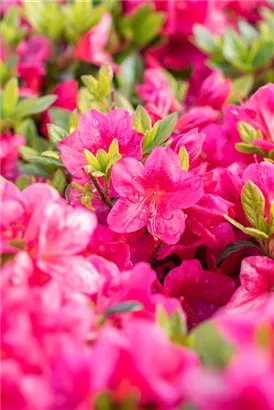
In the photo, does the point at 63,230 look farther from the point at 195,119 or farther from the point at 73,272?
the point at 195,119

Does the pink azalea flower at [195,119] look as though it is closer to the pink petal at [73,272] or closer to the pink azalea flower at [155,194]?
the pink azalea flower at [155,194]

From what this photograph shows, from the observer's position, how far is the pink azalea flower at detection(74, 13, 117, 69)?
60.8 inches

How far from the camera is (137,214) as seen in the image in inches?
37.9

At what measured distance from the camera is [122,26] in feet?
5.51

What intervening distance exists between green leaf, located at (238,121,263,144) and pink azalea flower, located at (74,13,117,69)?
20.7 inches

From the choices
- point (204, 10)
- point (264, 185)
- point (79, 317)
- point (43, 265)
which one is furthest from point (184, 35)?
point (79, 317)

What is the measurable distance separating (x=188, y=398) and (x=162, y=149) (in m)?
0.42

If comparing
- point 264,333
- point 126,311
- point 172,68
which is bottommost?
point 172,68

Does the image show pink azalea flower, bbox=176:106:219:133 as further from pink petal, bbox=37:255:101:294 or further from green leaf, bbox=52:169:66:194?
pink petal, bbox=37:255:101:294

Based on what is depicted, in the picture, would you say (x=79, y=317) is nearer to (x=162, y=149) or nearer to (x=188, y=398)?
(x=188, y=398)

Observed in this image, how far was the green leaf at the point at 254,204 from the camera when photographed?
0.94 m

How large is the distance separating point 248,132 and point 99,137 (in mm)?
224

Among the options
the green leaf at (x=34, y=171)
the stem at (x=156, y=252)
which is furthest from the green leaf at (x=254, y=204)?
the green leaf at (x=34, y=171)

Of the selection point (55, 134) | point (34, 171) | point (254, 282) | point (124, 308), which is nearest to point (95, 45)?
point (34, 171)
